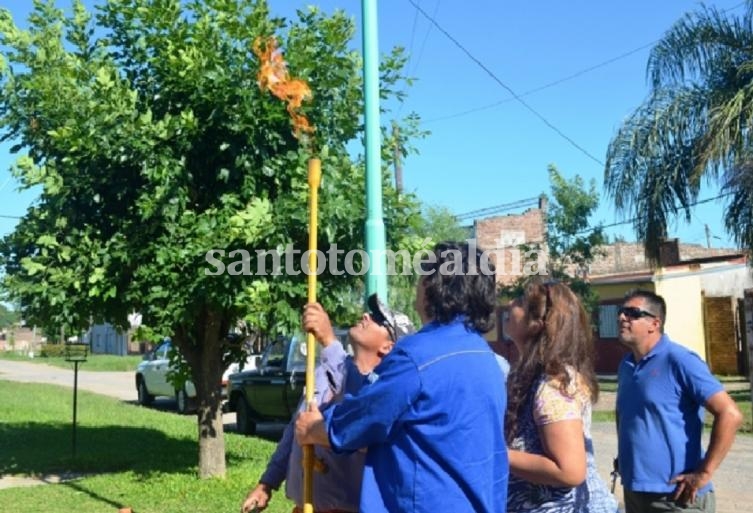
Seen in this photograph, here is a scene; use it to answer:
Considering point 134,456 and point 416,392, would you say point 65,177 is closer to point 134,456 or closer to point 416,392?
point 134,456

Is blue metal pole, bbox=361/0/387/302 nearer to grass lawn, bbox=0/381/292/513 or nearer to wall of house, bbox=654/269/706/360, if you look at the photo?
grass lawn, bbox=0/381/292/513

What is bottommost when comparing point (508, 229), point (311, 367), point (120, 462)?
point (120, 462)

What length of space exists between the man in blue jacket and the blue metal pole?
9.68 feet

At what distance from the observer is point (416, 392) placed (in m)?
2.93

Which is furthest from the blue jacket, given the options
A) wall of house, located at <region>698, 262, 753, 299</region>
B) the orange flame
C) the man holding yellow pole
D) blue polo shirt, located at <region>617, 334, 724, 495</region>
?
wall of house, located at <region>698, 262, 753, 299</region>

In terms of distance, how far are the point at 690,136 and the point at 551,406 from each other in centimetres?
1409

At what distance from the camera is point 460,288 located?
3.17m

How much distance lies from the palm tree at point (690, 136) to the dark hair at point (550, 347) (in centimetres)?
1215

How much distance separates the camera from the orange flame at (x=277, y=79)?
8.10m

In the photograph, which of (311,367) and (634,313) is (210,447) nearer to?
(634,313)

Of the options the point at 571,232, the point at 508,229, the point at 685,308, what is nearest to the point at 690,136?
the point at 571,232

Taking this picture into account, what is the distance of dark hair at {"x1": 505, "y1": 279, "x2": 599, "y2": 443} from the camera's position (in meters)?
3.55

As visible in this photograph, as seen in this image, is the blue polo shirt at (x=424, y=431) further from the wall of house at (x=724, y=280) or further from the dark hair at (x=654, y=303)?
the wall of house at (x=724, y=280)

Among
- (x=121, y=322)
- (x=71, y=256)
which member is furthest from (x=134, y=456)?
(x=71, y=256)
